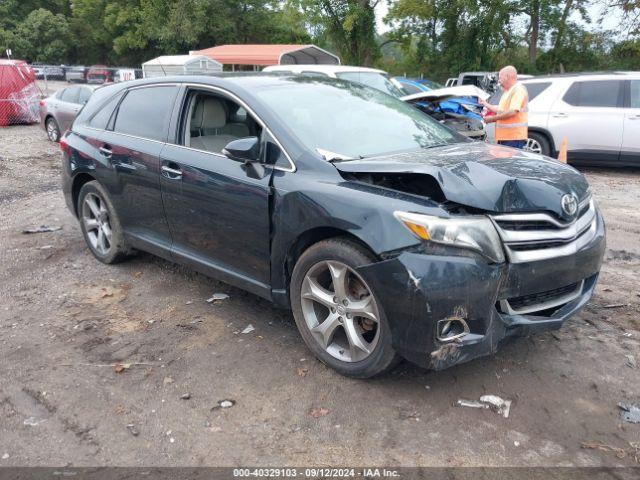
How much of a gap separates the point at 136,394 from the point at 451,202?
2112 millimetres

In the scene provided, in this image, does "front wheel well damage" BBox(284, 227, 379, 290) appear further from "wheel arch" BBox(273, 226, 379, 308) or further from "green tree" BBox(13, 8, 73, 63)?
"green tree" BBox(13, 8, 73, 63)

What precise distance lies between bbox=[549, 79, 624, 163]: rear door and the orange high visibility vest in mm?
2882

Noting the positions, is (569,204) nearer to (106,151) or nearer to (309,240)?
(309,240)

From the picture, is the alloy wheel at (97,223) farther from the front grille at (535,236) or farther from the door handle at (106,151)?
the front grille at (535,236)

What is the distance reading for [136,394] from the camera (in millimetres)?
3303

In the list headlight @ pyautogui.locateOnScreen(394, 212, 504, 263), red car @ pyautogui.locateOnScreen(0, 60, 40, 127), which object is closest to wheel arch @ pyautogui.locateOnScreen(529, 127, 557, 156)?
headlight @ pyautogui.locateOnScreen(394, 212, 504, 263)

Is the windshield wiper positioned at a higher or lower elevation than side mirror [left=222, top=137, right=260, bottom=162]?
lower

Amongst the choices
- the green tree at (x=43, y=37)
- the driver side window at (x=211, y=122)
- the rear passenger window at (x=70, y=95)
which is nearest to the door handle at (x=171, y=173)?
the driver side window at (x=211, y=122)

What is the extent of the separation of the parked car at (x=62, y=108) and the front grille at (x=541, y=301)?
12.3 meters

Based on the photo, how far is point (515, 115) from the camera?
730 cm

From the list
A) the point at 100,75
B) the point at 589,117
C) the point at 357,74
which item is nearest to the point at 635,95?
the point at 589,117

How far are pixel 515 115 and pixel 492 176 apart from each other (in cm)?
462

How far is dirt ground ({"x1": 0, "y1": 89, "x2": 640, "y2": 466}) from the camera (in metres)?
2.78

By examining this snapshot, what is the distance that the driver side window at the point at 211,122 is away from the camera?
4.13 metres
